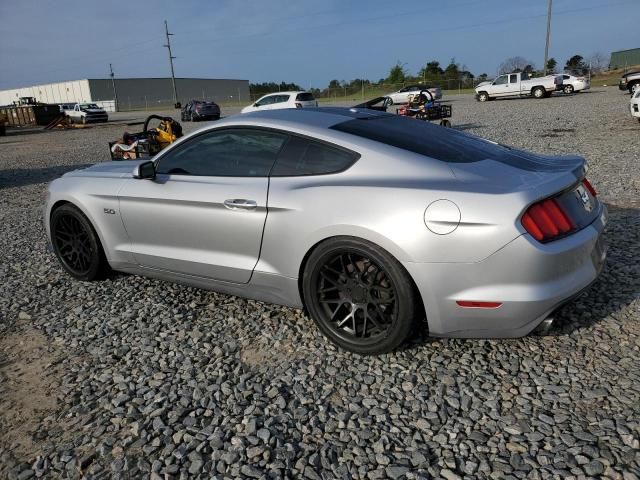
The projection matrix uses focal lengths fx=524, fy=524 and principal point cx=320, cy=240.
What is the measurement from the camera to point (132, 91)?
9081 centimetres

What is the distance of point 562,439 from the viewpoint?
2.33 meters

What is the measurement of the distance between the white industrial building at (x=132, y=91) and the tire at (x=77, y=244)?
3038 inches

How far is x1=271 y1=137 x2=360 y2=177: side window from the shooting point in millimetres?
3150

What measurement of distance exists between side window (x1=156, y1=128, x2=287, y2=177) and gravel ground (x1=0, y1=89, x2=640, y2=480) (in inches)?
41.4

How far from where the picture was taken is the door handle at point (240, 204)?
3335 millimetres

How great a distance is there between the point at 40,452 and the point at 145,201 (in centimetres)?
193

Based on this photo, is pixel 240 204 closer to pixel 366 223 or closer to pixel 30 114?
pixel 366 223

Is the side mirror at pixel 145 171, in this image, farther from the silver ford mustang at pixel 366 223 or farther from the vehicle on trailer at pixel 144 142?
the vehicle on trailer at pixel 144 142

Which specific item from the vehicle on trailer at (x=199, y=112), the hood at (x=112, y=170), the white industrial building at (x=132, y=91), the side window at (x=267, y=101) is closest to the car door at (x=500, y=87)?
the side window at (x=267, y=101)

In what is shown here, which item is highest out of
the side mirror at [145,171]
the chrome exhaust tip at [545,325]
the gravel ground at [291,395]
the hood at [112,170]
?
the side mirror at [145,171]

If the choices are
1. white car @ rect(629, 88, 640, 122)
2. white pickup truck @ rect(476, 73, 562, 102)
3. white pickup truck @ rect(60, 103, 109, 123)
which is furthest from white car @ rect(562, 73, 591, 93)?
white pickup truck @ rect(60, 103, 109, 123)

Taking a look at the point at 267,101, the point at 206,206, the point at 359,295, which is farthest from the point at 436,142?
the point at 267,101

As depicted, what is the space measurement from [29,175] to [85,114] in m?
25.5

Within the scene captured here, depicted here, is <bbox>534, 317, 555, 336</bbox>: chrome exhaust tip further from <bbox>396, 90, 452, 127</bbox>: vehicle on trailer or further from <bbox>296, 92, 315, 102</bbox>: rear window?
<bbox>296, 92, 315, 102</bbox>: rear window
